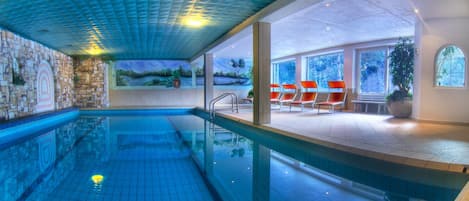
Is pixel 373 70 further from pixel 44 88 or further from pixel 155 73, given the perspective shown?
pixel 44 88

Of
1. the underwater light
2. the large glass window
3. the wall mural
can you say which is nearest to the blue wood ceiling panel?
the underwater light

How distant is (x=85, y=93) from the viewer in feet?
47.2

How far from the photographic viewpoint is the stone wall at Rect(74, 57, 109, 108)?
561 inches

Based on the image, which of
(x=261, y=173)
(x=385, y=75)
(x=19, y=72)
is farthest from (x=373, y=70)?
(x=19, y=72)

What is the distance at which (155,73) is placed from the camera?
16344 mm

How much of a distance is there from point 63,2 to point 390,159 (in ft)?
19.8

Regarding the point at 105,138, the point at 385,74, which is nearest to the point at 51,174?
the point at 105,138

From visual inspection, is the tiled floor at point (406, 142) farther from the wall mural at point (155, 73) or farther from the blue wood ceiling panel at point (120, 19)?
the wall mural at point (155, 73)

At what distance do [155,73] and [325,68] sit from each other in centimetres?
900

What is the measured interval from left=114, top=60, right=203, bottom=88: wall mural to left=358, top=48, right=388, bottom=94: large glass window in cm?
877

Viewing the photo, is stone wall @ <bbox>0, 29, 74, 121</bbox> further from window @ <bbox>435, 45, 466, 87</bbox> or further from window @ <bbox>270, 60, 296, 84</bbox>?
window @ <bbox>435, 45, 466, 87</bbox>

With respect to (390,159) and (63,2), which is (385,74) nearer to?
(390,159)

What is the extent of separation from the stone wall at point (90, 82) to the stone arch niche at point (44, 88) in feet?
8.63

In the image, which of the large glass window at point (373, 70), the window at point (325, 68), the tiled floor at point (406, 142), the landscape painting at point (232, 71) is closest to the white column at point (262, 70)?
the tiled floor at point (406, 142)
